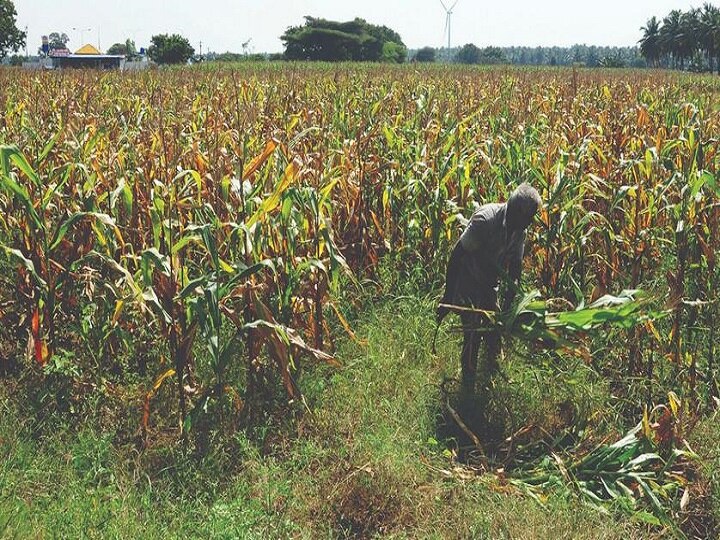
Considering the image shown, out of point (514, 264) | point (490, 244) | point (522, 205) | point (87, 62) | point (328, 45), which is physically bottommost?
point (514, 264)

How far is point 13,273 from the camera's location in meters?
4.42

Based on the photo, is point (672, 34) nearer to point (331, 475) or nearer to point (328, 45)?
point (328, 45)

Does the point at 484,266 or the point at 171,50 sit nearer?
the point at 484,266

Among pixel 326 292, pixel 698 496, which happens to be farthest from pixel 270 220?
pixel 698 496

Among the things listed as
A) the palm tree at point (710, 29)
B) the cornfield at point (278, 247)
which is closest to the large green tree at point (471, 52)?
the palm tree at point (710, 29)

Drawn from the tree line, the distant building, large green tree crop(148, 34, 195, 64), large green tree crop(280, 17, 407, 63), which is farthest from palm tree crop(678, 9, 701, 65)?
the distant building

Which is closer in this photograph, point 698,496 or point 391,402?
point 698,496

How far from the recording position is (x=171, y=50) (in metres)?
49.0

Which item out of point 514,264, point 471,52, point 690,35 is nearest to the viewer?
point 514,264

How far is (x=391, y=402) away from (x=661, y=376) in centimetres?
155

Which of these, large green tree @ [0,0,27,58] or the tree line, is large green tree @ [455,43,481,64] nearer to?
the tree line

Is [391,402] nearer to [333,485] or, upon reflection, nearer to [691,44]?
[333,485]

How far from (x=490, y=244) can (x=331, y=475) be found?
4.71 ft

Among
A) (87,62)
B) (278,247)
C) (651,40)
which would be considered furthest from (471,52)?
(278,247)
